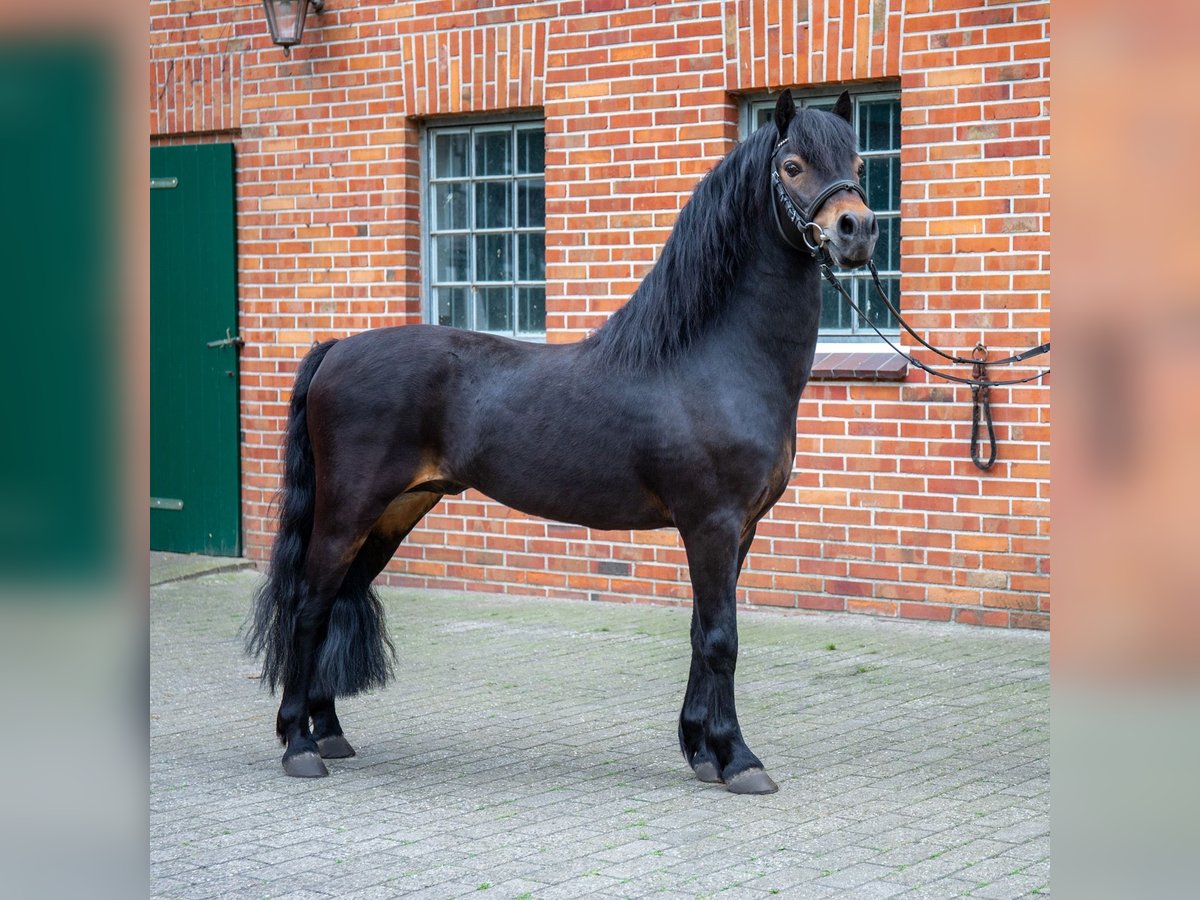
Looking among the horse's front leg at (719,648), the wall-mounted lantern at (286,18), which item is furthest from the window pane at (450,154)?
the horse's front leg at (719,648)

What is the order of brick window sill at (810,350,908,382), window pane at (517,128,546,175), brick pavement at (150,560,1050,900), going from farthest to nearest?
window pane at (517,128,546,175), brick window sill at (810,350,908,382), brick pavement at (150,560,1050,900)

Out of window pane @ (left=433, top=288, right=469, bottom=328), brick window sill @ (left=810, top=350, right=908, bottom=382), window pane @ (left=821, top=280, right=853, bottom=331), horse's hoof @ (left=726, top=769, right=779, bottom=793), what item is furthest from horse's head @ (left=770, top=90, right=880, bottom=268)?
window pane @ (left=433, top=288, right=469, bottom=328)

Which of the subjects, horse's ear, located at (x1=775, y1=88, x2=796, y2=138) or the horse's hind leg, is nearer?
horse's ear, located at (x1=775, y1=88, x2=796, y2=138)

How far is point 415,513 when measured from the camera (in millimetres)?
5312

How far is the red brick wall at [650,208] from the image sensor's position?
7.04 m

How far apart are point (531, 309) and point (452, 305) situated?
1.93ft

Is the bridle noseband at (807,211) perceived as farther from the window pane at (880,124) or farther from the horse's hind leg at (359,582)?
the window pane at (880,124)

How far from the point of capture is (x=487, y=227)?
349 inches

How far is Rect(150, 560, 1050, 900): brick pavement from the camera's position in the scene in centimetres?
370

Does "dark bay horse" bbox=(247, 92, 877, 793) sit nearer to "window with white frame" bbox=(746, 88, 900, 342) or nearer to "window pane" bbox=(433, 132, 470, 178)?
"window with white frame" bbox=(746, 88, 900, 342)
